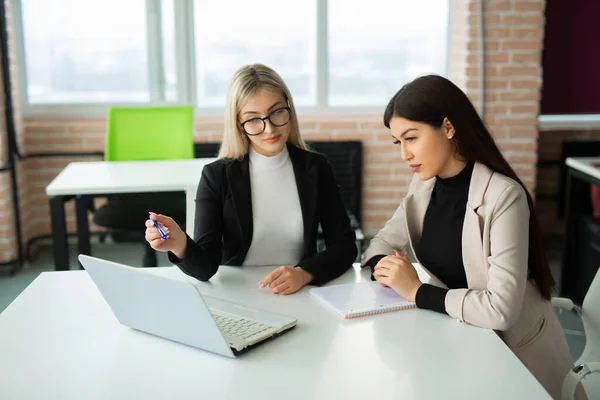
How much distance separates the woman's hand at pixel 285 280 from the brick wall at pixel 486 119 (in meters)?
2.69

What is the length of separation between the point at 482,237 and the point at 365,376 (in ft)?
1.71

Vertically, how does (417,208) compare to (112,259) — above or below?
above

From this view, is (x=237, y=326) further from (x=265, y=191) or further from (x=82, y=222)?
(x=82, y=222)

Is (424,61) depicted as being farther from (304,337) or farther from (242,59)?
(304,337)

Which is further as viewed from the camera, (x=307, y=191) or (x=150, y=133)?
(x=150, y=133)

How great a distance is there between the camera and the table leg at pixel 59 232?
2.95m

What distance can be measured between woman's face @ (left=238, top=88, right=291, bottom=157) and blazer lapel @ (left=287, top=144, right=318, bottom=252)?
113mm

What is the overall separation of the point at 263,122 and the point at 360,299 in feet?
2.01

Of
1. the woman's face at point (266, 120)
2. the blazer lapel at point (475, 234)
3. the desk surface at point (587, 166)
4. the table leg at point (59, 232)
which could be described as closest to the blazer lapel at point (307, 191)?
the woman's face at point (266, 120)

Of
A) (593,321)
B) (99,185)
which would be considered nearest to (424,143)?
(593,321)

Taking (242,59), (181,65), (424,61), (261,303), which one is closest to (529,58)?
(424,61)

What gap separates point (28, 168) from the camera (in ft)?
14.1

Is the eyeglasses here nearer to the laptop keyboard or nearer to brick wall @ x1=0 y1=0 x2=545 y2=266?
the laptop keyboard

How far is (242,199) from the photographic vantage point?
76.8 inches
